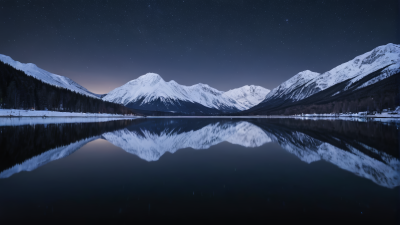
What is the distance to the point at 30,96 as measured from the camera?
108 m

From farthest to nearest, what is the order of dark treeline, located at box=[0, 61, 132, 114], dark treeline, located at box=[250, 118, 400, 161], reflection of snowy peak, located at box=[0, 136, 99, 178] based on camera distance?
dark treeline, located at box=[0, 61, 132, 114]
dark treeline, located at box=[250, 118, 400, 161]
reflection of snowy peak, located at box=[0, 136, 99, 178]

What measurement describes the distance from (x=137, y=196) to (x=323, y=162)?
→ 12.9 meters

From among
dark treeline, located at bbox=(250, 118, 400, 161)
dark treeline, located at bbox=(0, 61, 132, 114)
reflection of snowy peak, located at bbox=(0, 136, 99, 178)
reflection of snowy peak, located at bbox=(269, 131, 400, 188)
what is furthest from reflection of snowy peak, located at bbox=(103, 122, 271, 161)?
dark treeline, located at bbox=(0, 61, 132, 114)

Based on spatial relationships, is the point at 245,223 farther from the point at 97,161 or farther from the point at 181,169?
the point at 97,161

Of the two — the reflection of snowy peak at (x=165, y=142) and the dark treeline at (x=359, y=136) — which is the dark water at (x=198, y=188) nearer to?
the reflection of snowy peak at (x=165, y=142)

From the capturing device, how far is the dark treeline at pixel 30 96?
97.2m

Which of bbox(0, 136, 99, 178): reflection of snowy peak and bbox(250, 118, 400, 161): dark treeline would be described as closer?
bbox(0, 136, 99, 178): reflection of snowy peak

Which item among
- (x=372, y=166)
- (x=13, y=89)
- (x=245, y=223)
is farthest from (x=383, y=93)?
(x=13, y=89)

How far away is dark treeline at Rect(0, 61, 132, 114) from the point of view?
9719 centimetres

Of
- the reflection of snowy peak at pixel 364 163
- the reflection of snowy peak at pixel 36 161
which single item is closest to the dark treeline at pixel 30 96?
the reflection of snowy peak at pixel 36 161

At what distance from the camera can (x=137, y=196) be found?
829 centimetres

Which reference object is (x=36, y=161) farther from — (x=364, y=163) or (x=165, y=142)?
(x=364, y=163)

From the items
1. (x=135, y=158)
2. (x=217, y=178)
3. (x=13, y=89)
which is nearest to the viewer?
(x=217, y=178)

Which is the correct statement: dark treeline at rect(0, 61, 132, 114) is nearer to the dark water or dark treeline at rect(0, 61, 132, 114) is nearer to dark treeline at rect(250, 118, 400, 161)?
the dark water
